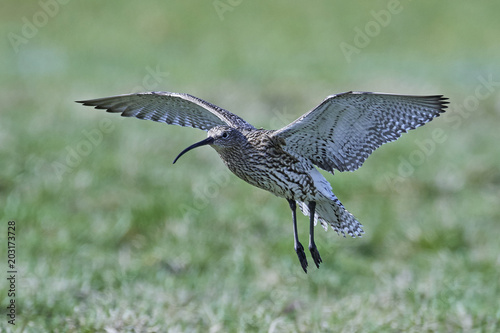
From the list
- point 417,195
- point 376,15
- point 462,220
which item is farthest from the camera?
point 376,15

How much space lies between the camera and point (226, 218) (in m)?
7.68

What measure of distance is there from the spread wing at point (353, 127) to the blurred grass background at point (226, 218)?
6.07ft

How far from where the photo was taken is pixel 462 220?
7773mm

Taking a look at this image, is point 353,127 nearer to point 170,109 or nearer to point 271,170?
point 271,170

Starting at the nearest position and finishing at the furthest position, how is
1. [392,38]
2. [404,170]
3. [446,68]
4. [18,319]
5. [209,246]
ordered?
1. [18,319]
2. [209,246]
3. [404,170]
4. [446,68]
5. [392,38]

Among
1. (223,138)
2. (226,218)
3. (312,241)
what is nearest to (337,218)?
(312,241)

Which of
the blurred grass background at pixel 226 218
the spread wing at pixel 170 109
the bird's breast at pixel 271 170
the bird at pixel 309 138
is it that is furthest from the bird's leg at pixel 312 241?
the blurred grass background at pixel 226 218

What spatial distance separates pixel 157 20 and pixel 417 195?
16.4 metres

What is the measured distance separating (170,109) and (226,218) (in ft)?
12.9

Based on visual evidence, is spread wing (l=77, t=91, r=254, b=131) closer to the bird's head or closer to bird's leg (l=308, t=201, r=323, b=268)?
the bird's head

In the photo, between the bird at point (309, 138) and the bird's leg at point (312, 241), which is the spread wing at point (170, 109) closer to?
the bird at point (309, 138)

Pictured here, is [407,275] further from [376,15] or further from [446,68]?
[376,15]

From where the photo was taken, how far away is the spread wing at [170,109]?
356 centimetres

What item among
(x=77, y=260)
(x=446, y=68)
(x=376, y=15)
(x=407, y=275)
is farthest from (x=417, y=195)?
(x=376, y=15)
